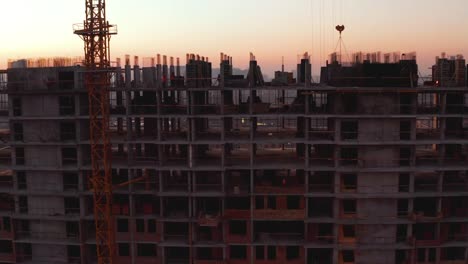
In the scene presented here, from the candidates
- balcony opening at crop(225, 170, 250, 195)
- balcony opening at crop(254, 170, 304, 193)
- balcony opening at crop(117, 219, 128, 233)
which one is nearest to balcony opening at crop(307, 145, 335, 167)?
balcony opening at crop(254, 170, 304, 193)

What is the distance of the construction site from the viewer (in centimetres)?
4753

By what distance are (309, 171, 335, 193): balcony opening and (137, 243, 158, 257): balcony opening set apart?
18.6 m

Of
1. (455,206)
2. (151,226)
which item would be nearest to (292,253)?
(151,226)

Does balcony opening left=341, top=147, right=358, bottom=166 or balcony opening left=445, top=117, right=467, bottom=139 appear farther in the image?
balcony opening left=445, top=117, right=467, bottom=139

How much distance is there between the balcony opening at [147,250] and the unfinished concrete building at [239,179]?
4.8 inches

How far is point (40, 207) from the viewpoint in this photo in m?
51.1

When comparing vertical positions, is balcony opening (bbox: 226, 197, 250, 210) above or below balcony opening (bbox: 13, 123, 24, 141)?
below

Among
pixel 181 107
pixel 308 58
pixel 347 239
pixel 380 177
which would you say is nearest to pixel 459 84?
pixel 380 177

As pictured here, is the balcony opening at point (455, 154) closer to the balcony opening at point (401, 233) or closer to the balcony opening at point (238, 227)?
the balcony opening at point (401, 233)

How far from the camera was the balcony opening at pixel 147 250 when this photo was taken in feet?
170

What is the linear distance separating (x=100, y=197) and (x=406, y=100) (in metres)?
33.1

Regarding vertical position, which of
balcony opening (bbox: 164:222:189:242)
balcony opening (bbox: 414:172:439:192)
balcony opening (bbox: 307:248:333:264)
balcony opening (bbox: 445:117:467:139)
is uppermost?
balcony opening (bbox: 445:117:467:139)

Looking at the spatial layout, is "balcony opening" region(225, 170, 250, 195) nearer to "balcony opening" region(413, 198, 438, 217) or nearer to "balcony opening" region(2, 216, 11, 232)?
"balcony opening" region(413, 198, 438, 217)

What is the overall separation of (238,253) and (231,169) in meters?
9.70
